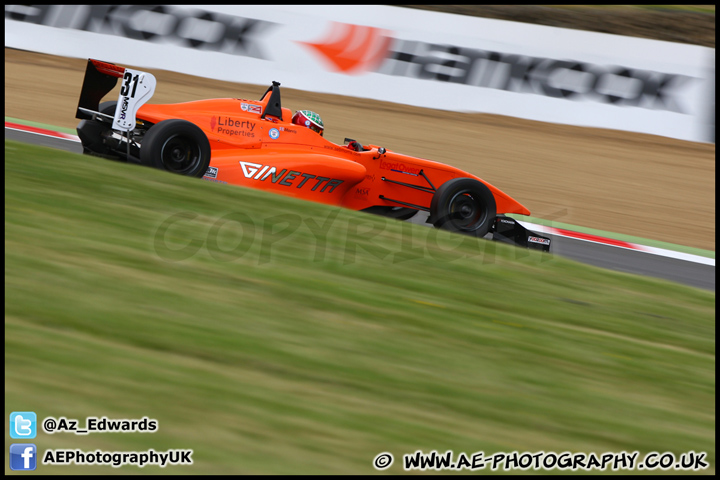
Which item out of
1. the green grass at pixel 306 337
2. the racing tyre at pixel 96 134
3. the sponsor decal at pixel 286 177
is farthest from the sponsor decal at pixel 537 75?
the green grass at pixel 306 337

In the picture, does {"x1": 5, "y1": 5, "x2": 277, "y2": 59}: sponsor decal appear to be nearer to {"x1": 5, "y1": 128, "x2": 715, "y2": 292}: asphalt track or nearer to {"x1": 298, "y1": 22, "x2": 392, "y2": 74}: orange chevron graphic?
{"x1": 298, "y1": 22, "x2": 392, "y2": 74}: orange chevron graphic

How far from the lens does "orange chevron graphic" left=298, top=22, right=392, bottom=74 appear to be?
15.4m

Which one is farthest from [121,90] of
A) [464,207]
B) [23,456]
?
[23,456]

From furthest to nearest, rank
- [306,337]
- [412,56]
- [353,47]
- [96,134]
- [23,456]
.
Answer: [353,47]
[412,56]
[96,134]
[306,337]
[23,456]

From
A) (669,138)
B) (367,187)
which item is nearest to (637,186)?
(669,138)

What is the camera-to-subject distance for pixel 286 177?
7.57m

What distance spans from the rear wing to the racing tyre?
80 mm

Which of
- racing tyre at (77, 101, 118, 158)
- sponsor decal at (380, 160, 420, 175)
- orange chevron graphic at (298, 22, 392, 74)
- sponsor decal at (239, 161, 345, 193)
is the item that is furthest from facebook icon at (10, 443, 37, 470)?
orange chevron graphic at (298, 22, 392, 74)

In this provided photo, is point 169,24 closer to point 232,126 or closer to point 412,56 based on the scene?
point 412,56

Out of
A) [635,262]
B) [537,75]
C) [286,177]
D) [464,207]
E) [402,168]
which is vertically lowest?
[635,262]

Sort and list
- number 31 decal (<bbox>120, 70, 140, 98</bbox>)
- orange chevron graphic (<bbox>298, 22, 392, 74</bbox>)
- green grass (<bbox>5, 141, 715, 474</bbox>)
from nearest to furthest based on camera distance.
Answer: green grass (<bbox>5, 141, 715, 474</bbox>), number 31 decal (<bbox>120, 70, 140, 98</bbox>), orange chevron graphic (<bbox>298, 22, 392, 74</bbox>)

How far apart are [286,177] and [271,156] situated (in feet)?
0.87

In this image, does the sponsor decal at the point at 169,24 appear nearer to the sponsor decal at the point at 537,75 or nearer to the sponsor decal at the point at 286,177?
the sponsor decal at the point at 537,75

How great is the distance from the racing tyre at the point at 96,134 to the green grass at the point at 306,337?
1.31 m
